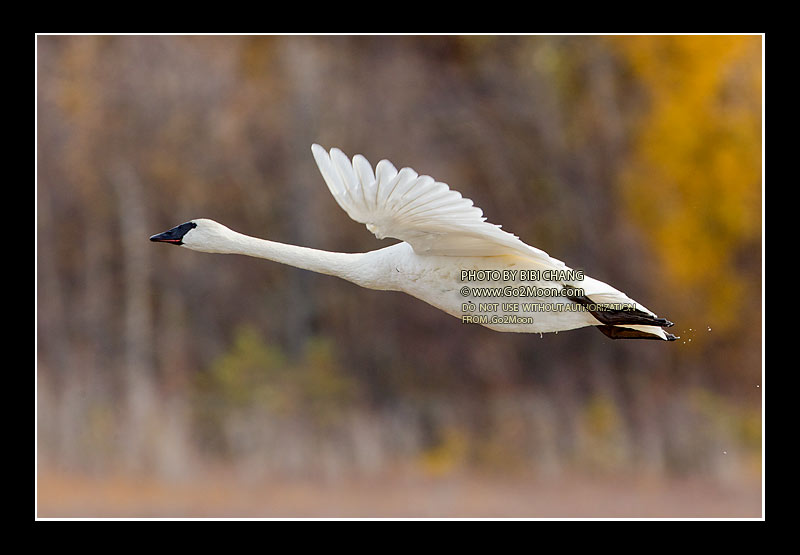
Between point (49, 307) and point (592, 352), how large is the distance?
4.44 metres

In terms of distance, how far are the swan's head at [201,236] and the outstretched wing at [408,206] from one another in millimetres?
693

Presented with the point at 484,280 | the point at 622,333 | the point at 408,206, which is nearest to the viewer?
the point at 408,206

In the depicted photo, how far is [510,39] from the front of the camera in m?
8.25

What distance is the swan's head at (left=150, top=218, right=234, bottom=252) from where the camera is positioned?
3918mm

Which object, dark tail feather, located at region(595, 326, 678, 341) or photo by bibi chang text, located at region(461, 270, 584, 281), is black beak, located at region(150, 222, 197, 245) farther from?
dark tail feather, located at region(595, 326, 678, 341)

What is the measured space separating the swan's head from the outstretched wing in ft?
2.27

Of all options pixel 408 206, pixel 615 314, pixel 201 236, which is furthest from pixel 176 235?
pixel 615 314

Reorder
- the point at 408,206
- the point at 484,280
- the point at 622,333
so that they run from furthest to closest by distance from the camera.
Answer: the point at 622,333 → the point at 484,280 → the point at 408,206

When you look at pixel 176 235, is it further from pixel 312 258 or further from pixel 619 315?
pixel 619 315

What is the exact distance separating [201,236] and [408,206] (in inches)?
39.6

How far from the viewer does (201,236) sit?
13.0 feet

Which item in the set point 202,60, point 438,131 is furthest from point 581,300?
Result: point 202,60

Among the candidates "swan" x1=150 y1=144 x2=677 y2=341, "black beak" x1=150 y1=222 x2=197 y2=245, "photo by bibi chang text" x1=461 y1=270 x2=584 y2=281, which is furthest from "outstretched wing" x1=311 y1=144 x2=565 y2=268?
"black beak" x1=150 y1=222 x2=197 y2=245

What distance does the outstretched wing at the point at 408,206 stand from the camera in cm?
325
